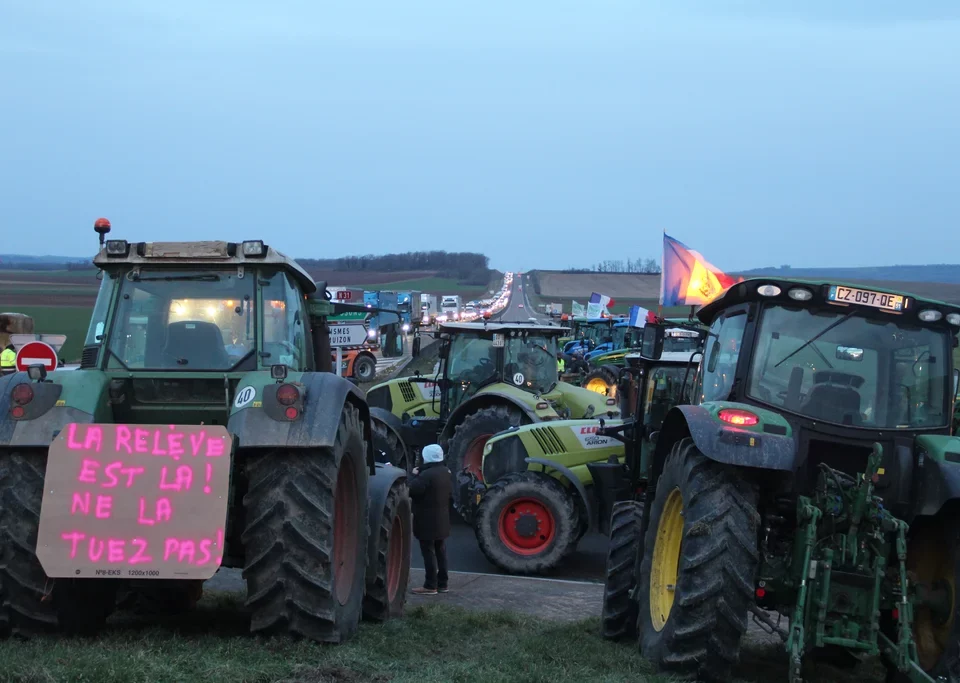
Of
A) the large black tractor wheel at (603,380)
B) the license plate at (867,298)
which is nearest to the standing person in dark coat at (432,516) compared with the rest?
the license plate at (867,298)

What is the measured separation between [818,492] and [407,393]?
1092 centimetres

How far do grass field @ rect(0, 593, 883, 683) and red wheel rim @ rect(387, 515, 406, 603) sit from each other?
0.36m

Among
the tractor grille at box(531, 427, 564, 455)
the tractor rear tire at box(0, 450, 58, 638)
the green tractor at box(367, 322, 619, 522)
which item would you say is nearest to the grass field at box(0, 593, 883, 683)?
the tractor rear tire at box(0, 450, 58, 638)

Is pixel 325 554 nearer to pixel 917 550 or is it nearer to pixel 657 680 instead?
pixel 657 680

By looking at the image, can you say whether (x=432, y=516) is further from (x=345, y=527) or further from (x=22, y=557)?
(x=22, y=557)

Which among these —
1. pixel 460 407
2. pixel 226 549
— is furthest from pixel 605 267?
pixel 226 549

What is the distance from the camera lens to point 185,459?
5.93 m

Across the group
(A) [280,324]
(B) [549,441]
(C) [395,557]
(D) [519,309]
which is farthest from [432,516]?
(D) [519,309]

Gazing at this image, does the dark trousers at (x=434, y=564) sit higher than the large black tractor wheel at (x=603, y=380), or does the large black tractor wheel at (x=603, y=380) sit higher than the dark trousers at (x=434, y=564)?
the large black tractor wheel at (x=603, y=380)

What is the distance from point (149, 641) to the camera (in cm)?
606

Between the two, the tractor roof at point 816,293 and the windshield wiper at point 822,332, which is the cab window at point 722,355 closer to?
the tractor roof at point 816,293

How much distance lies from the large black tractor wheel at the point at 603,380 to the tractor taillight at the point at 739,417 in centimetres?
2017

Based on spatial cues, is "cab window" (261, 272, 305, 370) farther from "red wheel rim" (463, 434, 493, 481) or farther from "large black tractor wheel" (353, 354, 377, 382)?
"large black tractor wheel" (353, 354, 377, 382)

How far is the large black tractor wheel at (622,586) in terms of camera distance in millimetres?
7672
